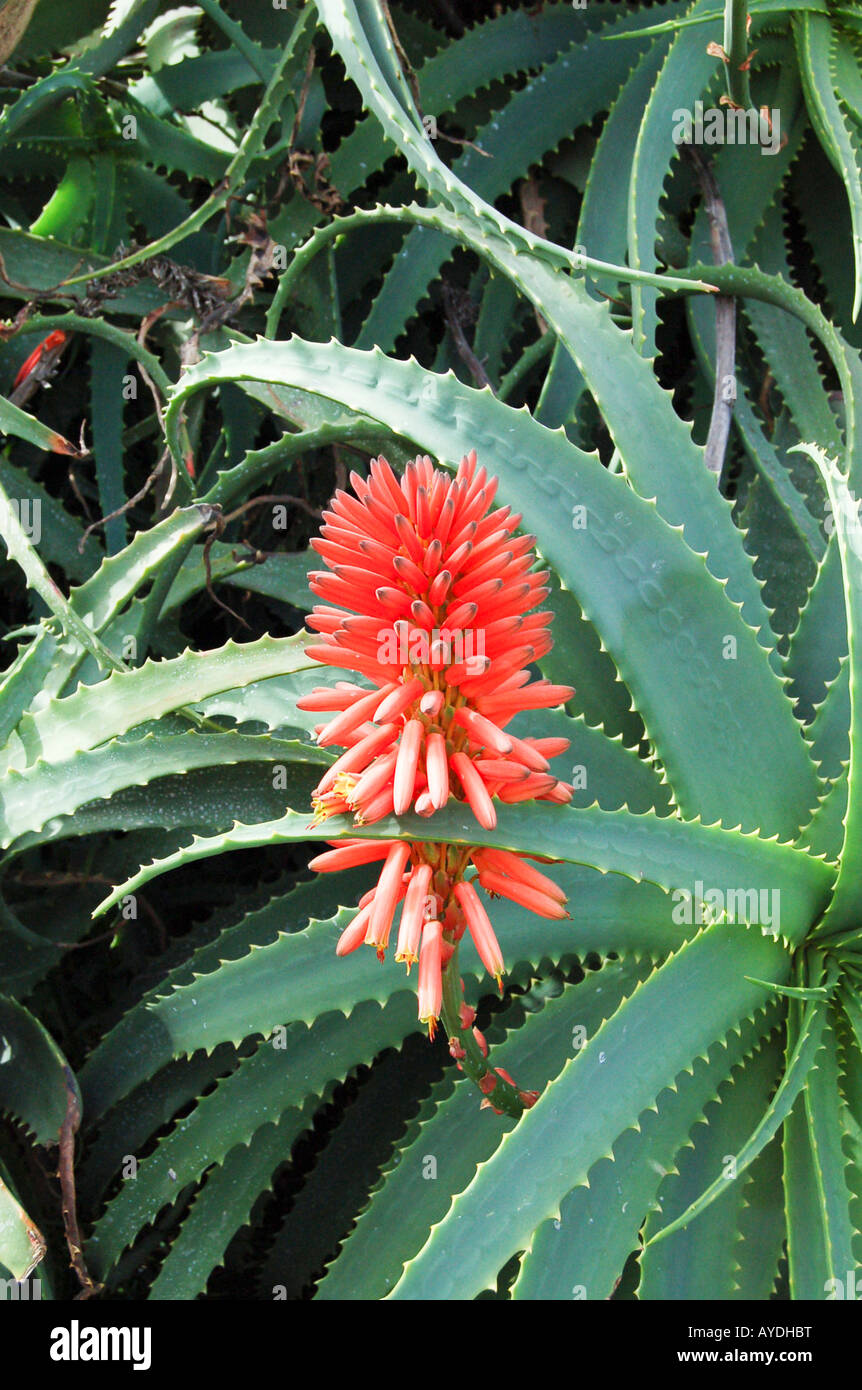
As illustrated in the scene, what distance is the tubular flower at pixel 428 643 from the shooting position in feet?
2.25

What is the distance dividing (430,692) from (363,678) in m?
0.32

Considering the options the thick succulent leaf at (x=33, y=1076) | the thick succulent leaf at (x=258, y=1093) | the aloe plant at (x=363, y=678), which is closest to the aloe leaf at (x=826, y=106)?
the aloe plant at (x=363, y=678)

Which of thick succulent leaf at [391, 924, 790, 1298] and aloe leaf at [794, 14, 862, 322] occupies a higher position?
aloe leaf at [794, 14, 862, 322]

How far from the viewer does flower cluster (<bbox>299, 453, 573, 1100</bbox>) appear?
683 mm

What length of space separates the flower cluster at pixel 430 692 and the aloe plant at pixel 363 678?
33 millimetres

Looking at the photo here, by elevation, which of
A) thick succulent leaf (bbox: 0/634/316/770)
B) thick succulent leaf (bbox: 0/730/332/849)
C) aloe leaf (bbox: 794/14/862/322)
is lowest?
thick succulent leaf (bbox: 0/730/332/849)

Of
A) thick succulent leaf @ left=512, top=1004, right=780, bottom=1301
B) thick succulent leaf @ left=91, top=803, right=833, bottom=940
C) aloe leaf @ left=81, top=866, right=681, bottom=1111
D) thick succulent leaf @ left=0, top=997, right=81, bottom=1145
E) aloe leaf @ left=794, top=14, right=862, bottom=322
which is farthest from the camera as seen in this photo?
aloe leaf @ left=794, top=14, right=862, bottom=322

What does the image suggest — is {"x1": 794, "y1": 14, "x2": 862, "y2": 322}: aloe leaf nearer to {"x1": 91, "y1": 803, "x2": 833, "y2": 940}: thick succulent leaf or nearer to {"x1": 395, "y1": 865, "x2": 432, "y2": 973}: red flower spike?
{"x1": 91, "y1": 803, "x2": 833, "y2": 940}: thick succulent leaf

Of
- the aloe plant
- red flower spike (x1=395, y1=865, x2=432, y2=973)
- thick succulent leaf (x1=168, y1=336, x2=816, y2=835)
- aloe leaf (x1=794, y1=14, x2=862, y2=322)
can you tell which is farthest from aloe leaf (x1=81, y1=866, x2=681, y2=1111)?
aloe leaf (x1=794, y1=14, x2=862, y2=322)

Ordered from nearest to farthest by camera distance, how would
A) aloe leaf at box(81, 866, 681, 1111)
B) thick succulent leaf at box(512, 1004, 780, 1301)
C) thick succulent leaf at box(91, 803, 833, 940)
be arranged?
thick succulent leaf at box(91, 803, 833, 940) < thick succulent leaf at box(512, 1004, 780, 1301) < aloe leaf at box(81, 866, 681, 1111)

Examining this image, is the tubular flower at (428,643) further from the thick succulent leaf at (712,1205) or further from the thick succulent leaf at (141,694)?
the thick succulent leaf at (712,1205)

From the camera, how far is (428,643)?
0.69 m

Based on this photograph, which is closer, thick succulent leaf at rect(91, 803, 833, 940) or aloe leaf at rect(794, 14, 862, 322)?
thick succulent leaf at rect(91, 803, 833, 940)
